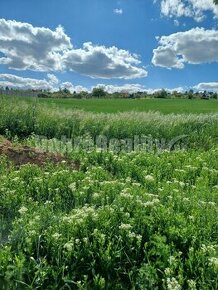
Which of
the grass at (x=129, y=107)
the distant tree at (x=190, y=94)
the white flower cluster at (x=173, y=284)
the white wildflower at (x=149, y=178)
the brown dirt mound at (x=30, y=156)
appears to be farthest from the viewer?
the distant tree at (x=190, y=94)

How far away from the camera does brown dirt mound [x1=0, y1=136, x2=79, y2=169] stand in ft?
28.5

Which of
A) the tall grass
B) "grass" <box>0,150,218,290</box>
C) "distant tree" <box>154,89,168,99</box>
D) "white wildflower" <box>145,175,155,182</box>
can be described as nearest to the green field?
the tall grass

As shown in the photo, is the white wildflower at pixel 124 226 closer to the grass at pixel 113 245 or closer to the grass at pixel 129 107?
the grass at pixel 113 245

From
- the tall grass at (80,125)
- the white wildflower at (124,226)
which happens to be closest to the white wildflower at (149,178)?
the white wildflower at (124,226)

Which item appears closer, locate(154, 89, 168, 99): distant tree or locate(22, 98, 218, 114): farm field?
locate(22, 98, 218, 114): farm field

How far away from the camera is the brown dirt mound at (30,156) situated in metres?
8.69

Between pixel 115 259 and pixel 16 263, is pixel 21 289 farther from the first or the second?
pixel 115 259

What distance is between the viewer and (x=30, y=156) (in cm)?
893

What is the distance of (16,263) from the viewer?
13.5ft

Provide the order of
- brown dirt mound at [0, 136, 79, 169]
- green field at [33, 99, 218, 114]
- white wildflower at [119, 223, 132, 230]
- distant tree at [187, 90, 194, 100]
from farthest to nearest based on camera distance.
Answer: distant tree at [187, 90, 194, 100]
green field at [33, 99, 218, 114]
brown dirt mound at [0, 136, 79, 169]
white wildflower at [119, 223, 132, 230]

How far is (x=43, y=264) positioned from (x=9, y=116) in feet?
33.3

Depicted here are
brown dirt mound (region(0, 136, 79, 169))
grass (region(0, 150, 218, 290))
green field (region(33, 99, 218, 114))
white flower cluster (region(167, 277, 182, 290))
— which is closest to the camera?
white flower cluster (region(167, 277, 182, 290))

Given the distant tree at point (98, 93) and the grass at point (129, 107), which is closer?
the grass at point (129, 107)

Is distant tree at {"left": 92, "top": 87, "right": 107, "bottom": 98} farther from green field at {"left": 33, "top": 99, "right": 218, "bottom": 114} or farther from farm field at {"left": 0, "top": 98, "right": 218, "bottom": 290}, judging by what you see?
farm field at {"left": 0, "top": 98, "right": 218, "bottom": 290}
